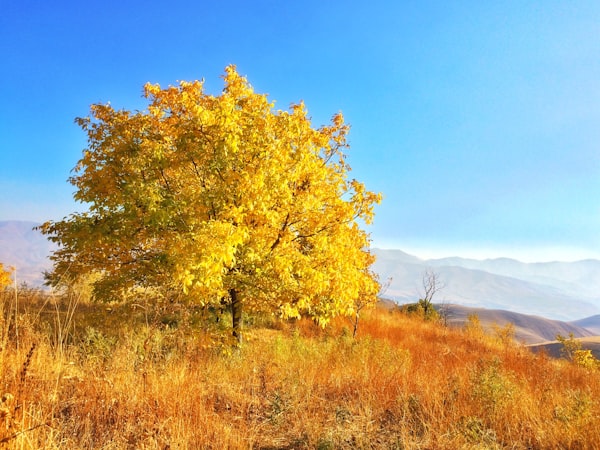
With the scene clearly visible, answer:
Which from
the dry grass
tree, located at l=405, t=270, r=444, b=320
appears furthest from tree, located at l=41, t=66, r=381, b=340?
tree, located at l=405, t=270, r=444, b=320

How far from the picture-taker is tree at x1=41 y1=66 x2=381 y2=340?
8148 millimetres

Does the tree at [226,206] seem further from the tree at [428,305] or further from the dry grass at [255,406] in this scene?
the tree at [428,305]

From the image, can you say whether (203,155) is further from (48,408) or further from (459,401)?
(459,401)

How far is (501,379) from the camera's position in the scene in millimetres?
6105

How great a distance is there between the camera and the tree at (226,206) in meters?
8.15

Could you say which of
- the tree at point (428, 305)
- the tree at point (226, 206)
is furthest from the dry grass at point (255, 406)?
the tree at point (428, 305)

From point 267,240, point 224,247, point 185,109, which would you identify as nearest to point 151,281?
→ point 267,240

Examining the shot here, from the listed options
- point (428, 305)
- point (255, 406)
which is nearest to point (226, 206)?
point (255, 406)

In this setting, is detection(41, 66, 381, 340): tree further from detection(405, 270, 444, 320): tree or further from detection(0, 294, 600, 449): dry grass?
detection(405, 270, 444, 320): tree

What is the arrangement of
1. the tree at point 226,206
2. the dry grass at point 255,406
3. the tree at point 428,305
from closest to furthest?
1. the dry grass at point 255,406
2. the tree at point 226,206
3. the tree at point 428,305

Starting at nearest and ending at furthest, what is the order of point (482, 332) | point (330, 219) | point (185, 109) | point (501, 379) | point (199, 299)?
point (501, 379), point (199, 299), point (330, 219), point (185, 109), point (482, 332)

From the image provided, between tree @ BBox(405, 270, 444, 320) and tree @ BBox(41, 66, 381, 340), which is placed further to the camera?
tree @ BBox(405, 270, 444, 320)

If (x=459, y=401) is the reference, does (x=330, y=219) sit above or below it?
above

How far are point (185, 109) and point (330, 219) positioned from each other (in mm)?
5547
